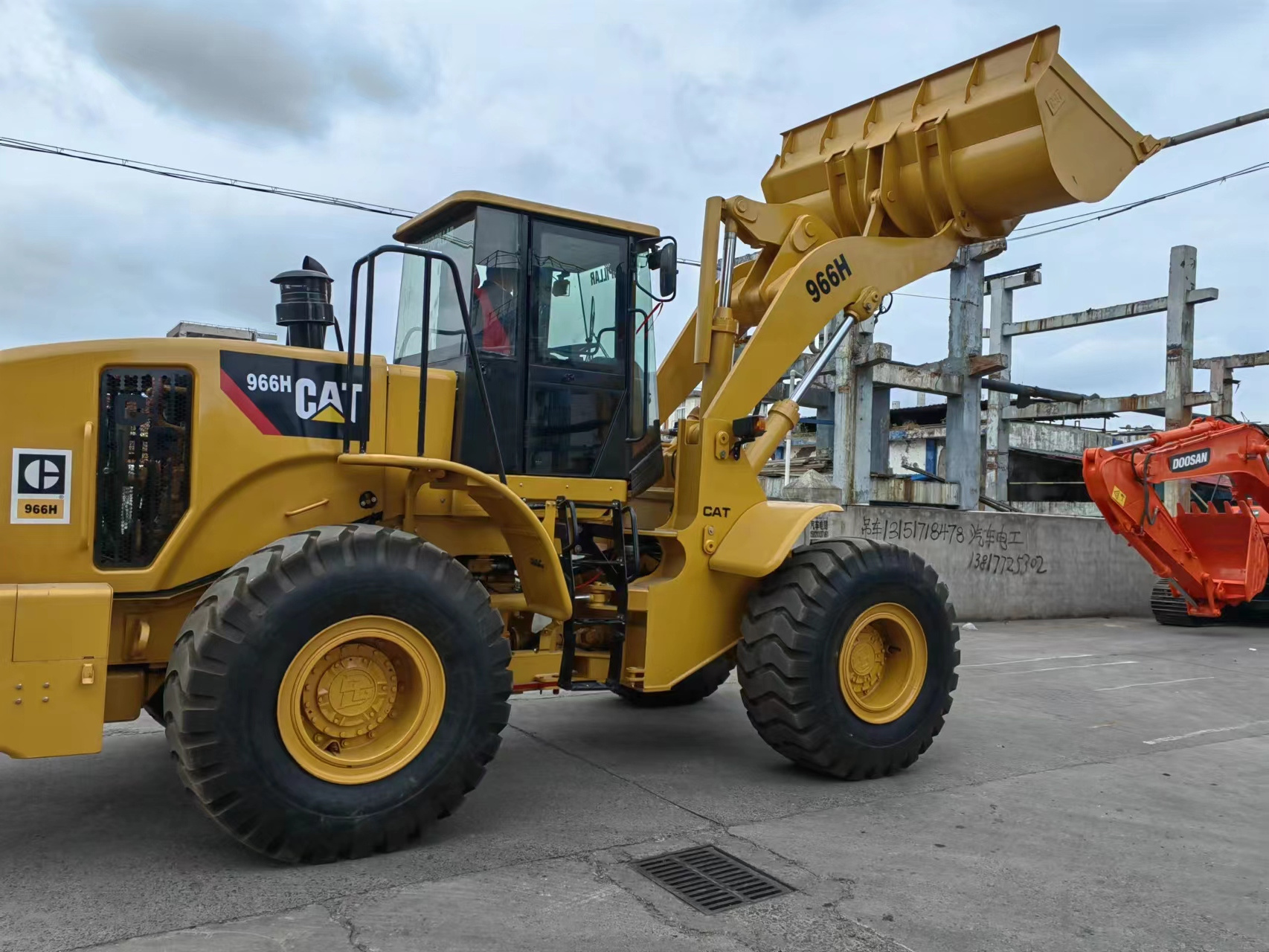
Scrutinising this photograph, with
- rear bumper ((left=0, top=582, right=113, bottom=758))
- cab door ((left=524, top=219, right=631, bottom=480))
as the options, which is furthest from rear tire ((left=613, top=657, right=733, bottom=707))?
rear bumper ((left=0, top=582, right=113, bottom=758))

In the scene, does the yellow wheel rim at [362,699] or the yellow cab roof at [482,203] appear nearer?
the yellow wheel rim at [362,699]

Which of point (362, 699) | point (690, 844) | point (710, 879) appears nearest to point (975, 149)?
point (690, 844)

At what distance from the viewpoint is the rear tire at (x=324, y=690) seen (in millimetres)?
3838

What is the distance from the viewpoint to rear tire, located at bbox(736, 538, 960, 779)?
534 centimetres

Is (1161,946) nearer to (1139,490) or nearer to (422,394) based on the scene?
(422,394)

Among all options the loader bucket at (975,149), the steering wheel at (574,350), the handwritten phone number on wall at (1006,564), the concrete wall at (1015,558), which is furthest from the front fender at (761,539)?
the handwritten phone number on wall at (1006,564)

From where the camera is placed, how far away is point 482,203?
5.07m

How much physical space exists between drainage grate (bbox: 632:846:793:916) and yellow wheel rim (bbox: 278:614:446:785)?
109cm

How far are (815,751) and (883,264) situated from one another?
291cm

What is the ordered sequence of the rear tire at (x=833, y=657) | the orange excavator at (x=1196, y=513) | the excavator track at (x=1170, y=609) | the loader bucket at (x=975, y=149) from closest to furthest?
1. the rear tire at (x=833, y=657)
2. the loader bucket at (x=975, y=149)
3. the orange excavator at (x=1196, y=513)
4. the excavator track at (x=1170, y=609)

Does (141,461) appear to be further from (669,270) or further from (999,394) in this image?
(999,394)

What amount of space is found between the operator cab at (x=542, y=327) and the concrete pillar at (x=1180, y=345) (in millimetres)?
14750

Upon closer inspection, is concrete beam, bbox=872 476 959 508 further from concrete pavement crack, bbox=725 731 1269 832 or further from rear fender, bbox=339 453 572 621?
rear fender, bbox=339 453 572 621

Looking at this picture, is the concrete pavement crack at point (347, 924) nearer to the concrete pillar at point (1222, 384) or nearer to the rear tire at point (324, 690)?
the rear tire at point (324, 690)
